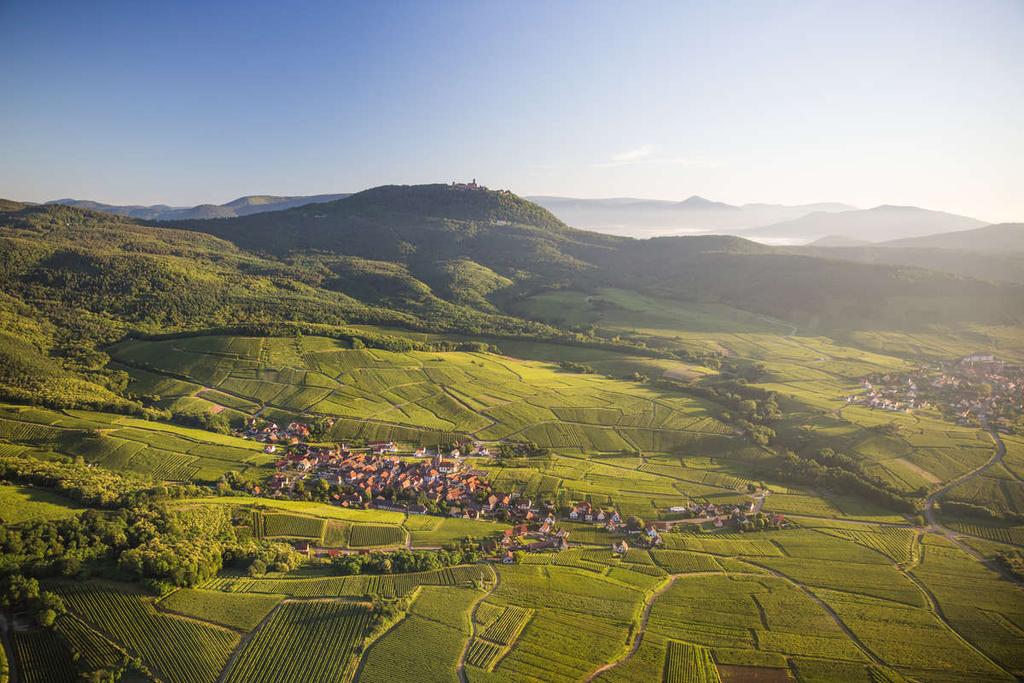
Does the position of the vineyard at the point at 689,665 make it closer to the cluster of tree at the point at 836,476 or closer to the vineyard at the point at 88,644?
the vineyard at the point at 88,644


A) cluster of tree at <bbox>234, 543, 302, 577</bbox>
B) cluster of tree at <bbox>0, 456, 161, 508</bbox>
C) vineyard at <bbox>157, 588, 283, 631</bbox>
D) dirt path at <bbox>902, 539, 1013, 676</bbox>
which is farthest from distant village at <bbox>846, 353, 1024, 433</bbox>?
cluster of tree at <bbox>0, 456, 161, 508</bbox>

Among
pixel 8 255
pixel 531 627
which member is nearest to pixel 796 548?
pixel 531 627

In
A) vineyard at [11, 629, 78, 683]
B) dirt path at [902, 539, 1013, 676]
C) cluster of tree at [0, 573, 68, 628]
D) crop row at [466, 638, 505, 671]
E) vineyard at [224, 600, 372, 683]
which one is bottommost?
dirt path at [902, 539, 1013, 676]

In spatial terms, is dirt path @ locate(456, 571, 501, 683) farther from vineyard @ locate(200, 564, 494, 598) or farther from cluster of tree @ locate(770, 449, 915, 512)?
cluster of tree @ locate(770, 449, 915, 512)

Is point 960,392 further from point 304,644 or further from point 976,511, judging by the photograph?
point 304,644

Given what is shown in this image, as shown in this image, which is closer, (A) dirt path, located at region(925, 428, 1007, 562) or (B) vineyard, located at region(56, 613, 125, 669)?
(B) vineyard, located at region(56, 613, 125, 669)

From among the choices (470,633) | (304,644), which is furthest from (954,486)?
(304,644)
